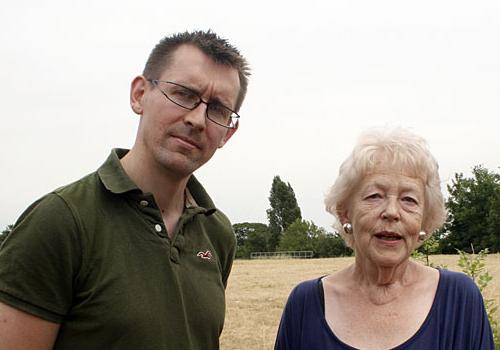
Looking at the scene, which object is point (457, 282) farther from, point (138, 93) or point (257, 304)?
point (257, 304)

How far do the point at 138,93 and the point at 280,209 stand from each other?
246 feet

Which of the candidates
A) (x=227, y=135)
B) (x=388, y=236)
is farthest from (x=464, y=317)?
(x=227, y=135)

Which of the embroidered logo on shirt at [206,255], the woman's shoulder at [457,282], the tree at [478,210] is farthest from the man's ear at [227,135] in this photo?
the tree at [478,210]

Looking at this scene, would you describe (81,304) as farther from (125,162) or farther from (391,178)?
(391,178)

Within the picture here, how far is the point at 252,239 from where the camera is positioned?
75.2 metres

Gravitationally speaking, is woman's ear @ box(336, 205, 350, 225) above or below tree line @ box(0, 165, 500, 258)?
below

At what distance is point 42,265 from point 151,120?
819 millimetres

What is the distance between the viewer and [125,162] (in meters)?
2.97

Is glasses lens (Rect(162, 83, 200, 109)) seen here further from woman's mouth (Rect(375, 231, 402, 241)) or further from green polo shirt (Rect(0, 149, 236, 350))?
woman's mouth (Rect(375, 231, 402, 241))

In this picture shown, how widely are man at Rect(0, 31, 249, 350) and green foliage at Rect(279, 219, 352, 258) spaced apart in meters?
56.1

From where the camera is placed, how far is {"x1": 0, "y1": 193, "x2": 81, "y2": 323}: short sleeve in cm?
245

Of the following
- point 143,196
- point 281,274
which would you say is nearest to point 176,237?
point 143,196

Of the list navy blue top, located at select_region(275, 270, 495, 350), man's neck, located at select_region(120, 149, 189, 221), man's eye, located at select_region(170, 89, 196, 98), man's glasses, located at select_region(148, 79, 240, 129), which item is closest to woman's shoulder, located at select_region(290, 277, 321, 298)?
navy blue top, located at select_region(275, 270, 495, 350)

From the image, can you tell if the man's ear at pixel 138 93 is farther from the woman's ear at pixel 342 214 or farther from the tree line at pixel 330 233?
the tree line at pixel 330 233
